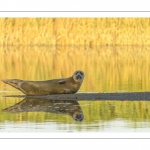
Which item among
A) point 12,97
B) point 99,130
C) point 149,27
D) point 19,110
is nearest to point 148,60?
point 149,27

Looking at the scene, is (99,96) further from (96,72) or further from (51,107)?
(96,72)

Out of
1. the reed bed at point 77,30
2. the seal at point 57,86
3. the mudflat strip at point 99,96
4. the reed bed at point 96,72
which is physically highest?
→ the reed bed at point 77,30

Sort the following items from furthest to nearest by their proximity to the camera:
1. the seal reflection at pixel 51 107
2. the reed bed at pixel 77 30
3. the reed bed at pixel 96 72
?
the reed bed at pixel 77 30, the reed bed at pixel 96 72, the seal reflection at pixel 51 107

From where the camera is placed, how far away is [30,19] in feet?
158

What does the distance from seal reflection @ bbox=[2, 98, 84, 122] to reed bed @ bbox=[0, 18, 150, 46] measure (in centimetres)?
2631

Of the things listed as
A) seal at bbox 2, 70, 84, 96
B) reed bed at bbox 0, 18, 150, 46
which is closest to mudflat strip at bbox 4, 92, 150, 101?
seal at bbox 2, 70, 84, 96

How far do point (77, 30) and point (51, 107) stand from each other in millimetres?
28606

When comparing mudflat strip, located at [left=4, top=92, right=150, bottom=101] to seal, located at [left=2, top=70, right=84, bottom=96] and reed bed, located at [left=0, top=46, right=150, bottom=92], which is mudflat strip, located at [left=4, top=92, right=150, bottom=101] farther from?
reed bed, located at [left=0, top=46, right=150, bottom=92]

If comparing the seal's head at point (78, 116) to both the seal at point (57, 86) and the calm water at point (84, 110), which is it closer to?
the calm water at point (84, 110)

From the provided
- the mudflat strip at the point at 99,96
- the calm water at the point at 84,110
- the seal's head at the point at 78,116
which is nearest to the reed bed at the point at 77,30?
the calm water at the point at 84,110

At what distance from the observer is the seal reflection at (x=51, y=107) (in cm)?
1674

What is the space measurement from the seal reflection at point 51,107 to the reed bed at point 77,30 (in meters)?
26.3

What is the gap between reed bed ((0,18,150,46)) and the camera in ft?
148

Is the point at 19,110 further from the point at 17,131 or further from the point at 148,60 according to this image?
the point at 148,60
